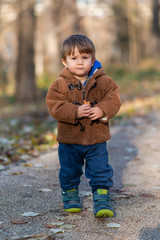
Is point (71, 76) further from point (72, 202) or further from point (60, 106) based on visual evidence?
point (72, 202)

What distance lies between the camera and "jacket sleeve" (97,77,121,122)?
9.60 ft

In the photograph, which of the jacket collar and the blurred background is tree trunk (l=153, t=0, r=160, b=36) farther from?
the jacket collar

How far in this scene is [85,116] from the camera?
2.89 m

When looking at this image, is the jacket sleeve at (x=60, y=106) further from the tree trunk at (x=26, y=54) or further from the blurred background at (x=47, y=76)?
the tree trunk at (x=26, y=54)

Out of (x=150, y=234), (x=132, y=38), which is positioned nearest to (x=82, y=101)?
(x=150, y=234)

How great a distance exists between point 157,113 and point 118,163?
435 centimetres

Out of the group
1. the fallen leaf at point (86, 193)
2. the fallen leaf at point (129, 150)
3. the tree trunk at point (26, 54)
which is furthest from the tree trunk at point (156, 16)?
the fallen leaf at point (86, 193)

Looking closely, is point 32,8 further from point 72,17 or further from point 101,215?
point 101,215

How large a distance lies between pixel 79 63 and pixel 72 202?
1.12 meters

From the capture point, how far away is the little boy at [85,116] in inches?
116

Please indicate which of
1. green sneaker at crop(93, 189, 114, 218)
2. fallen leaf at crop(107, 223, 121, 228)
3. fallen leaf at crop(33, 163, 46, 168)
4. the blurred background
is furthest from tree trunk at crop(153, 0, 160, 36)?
fallen leaf at crop(107, 223, 121, 228)

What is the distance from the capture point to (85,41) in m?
2.94

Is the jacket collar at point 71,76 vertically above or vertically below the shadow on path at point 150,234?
above

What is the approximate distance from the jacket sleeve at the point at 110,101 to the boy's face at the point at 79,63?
0.20 m
